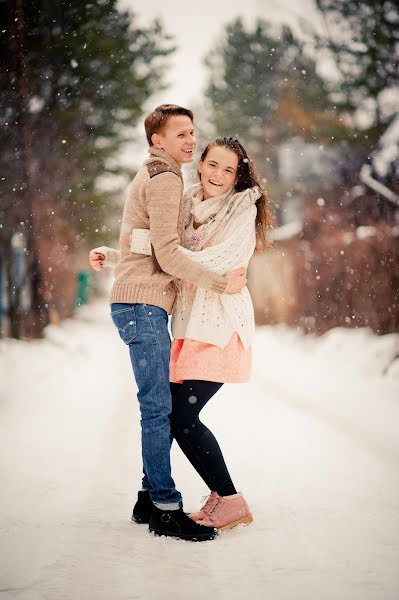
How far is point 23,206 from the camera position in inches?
468

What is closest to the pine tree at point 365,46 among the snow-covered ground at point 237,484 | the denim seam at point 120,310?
the snow-covered ground at point 237,484

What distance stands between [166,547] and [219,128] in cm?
1982

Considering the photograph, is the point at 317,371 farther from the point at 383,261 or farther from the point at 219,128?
the point at 219,128

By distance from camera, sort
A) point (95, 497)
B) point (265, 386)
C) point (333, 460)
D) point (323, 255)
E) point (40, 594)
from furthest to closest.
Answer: point (323, 255)
point (265, 386)
point (333, 460)
point (95, 497)
point (40, 594)

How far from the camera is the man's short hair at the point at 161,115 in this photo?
3.09 meters

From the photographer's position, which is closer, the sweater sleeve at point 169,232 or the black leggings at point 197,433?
the sweater sleeve at point 169,232

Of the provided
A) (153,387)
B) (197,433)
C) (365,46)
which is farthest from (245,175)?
(365,46)

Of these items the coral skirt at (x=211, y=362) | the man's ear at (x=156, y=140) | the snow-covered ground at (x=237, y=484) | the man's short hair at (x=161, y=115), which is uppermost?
the man's short hair at (x=161, y=115)

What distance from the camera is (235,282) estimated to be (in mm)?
3018

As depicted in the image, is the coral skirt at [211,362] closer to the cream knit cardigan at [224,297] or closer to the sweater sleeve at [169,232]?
the cream knit cardigan at [224,297]

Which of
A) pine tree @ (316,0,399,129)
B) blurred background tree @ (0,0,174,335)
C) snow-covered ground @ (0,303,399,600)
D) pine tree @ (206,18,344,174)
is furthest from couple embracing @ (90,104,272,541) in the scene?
pine tree @ (206,18,344,174)

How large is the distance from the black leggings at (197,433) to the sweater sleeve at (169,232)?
1.84ft

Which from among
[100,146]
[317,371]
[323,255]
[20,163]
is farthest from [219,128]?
[317,371]

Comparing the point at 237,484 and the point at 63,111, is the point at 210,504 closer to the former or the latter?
the point at 237,484
